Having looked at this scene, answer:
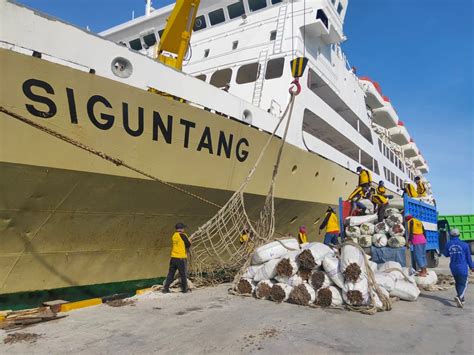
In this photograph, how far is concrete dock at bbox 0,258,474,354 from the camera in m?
3.55

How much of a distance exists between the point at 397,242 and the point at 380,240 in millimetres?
314

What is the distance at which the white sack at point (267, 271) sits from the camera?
5852 mm

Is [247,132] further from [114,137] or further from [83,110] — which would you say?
[83,110]

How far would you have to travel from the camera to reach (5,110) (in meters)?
4.54

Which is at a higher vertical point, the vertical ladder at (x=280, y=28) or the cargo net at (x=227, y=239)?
the vertical ladder at (x=280, y=28)

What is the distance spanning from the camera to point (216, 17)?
1227cm

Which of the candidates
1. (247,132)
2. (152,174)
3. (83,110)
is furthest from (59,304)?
(247,132)

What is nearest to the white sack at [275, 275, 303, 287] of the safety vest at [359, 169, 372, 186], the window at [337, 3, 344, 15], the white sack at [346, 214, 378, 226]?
the white sack at [346, 214, 378, 226]

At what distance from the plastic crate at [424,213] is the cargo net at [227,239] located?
9.86 feet

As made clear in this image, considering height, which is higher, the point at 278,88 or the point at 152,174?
the point at 278,88

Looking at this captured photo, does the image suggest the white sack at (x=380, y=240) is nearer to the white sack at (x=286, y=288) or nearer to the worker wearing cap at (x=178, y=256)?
the white sack at (x=286, y=288)

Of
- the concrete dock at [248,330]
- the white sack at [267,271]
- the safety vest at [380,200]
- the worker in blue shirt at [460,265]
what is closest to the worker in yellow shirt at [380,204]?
the safety vest at [380,200]

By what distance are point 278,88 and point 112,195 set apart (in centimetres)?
573

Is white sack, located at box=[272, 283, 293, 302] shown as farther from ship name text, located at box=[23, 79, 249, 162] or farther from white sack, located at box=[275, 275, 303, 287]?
ship name text, located at box=[23, 79, 249, 162]
